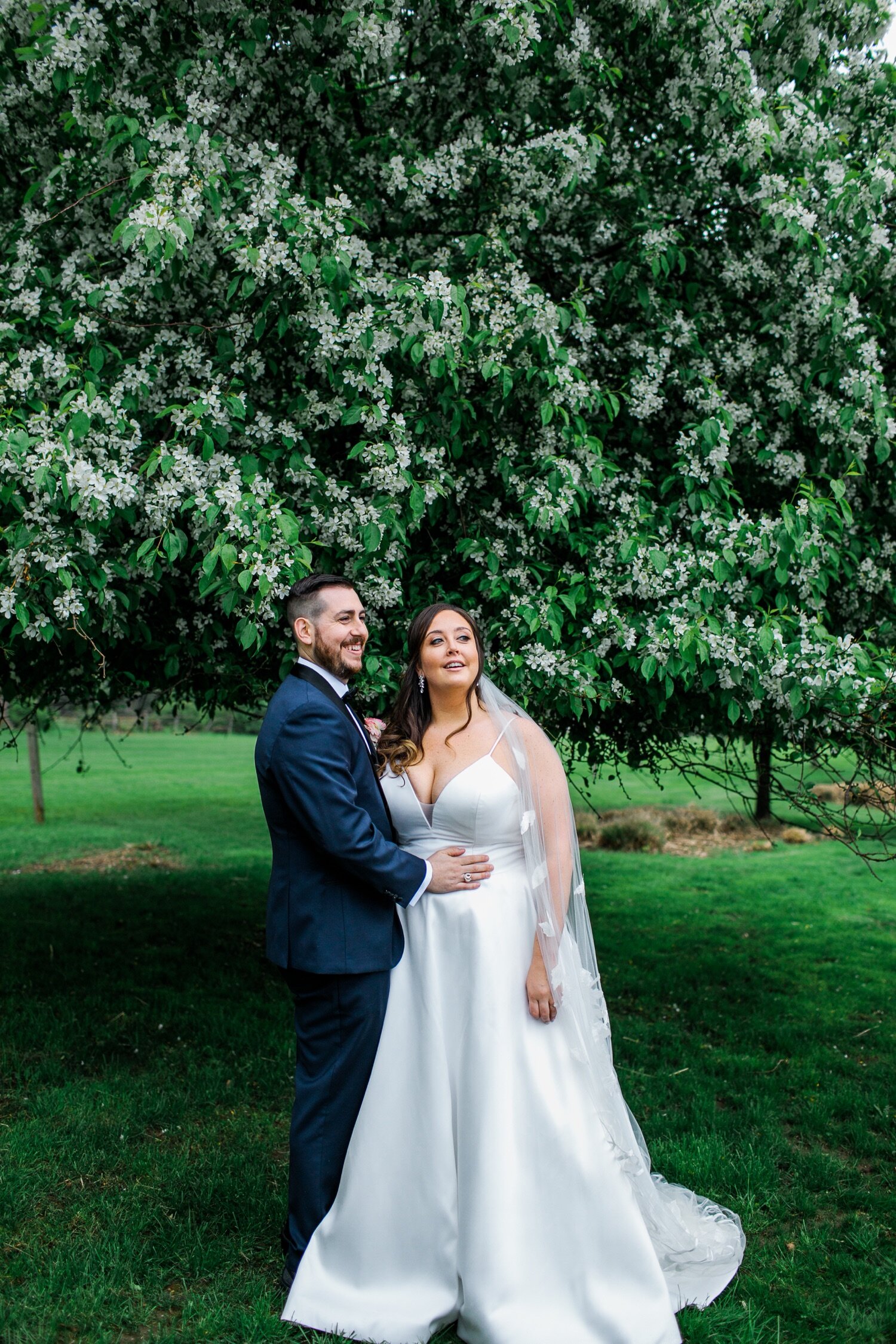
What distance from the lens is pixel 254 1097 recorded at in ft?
17.7

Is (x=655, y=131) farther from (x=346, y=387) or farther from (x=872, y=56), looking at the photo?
(x=346, y=387)

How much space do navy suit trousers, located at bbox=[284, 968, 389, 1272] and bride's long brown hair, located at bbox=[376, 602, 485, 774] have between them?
2.55 feet

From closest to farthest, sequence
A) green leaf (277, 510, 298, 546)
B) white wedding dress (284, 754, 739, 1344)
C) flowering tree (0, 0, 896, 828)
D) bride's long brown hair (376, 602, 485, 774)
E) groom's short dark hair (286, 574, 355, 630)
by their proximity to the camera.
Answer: white wedding dress (284, 754, 739, 1344), groom's short dark hair (286, 574, 355, 630), bride's long brown hair (376, 602, 485, 774), green leaf (277, 510, 298, 546), flowering tree (0, 0, 896, 828)

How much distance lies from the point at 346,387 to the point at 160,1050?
407 centimetres

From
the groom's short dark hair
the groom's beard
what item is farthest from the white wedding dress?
the groom's short dark hair

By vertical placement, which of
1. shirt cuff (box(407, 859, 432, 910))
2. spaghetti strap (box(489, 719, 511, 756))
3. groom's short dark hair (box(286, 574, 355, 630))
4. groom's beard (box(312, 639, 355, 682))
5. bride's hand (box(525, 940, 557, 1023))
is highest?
groom's short dark hair (box(286, 574, 355, 630))

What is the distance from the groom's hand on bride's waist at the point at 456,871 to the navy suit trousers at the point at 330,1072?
373mm

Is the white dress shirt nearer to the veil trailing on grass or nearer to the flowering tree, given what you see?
the veil trailing on grass

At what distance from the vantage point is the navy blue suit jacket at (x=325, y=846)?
3299 millimetres

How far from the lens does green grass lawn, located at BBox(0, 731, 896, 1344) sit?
11.6 feet

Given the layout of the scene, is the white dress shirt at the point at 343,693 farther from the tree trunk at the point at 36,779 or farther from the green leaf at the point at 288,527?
the tree trunk at the point at 36,779

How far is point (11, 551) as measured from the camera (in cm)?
→ 426

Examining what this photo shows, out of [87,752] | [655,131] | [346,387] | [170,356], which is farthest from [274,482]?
[87,752]

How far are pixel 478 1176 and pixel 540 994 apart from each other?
613 millimetres
